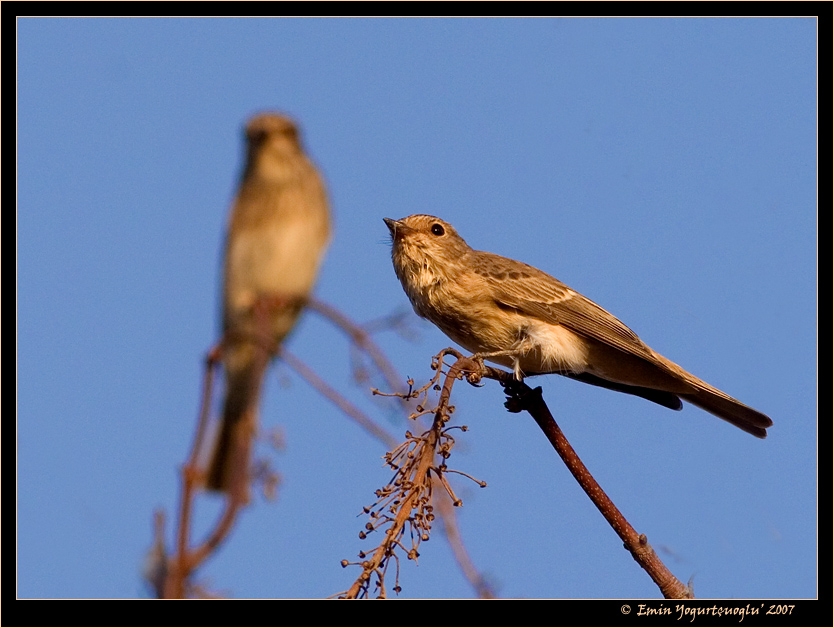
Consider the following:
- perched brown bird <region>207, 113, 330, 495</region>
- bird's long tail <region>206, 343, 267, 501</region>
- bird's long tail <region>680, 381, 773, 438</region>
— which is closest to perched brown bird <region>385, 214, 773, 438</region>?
bird's long tail <region>680, 381, 773, 438</region>

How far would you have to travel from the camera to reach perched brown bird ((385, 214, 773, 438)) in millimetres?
6496

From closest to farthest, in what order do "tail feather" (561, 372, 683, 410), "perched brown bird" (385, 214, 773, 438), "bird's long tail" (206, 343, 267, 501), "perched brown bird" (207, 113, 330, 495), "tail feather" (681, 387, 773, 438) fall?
"bird's long tail" (206, 343, 267, 501)
"tail feather" (681, 387, 773, 438)
"perched brown bird" (385, 214, 773, 438)
"tail feather" (561, 372, 683, 410)
"perched brown bird" (207, 113, 330, 495)

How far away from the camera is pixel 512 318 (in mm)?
6645

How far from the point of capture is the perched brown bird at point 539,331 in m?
6.50

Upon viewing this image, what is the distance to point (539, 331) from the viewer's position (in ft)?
21.6

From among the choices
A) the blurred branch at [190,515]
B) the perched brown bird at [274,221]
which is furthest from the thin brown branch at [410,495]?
the perched brown bird at [274,221]

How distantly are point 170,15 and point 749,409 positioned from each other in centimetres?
439

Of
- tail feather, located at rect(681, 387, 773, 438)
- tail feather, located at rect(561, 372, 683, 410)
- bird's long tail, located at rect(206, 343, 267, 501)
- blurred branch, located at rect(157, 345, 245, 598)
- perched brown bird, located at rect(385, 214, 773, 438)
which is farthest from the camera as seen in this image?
tail feather, located at rect(561, 372, 683, 410)

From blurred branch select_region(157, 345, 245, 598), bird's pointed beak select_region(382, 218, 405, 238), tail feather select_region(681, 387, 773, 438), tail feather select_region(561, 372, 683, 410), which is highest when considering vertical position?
bird's pointed beak select_region(382, 218, 405, 238)

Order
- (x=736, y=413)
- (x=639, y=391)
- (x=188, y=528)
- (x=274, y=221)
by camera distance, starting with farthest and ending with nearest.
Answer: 1. (x=274, y=221)
2. (x=639, y=391)
3. (x=736, y=413)
4. (x=188, y=528)

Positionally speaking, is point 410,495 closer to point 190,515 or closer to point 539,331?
point 190,515

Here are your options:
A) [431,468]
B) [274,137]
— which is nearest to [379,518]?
[431,468]

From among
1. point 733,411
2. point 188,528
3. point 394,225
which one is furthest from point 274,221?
point 188,528

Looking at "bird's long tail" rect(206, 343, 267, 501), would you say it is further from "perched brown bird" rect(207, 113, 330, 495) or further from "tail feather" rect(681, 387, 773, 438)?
"tail feather" rect(681, 387, 773, 438)
